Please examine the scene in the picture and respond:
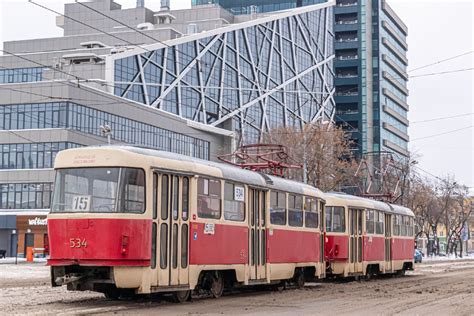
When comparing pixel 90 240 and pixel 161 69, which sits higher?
pixel 161 69

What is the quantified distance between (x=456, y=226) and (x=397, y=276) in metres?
62.1

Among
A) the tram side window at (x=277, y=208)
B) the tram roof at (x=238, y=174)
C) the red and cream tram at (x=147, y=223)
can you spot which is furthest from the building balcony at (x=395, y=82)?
the red and cream tram at (x=147, y=223)

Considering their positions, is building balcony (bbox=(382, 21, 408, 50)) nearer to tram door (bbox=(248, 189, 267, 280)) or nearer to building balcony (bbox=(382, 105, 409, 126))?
building balcony (bbox=(382, 105, 409, 126))

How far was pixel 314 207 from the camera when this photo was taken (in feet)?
80.0

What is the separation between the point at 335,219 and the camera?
2773 cm

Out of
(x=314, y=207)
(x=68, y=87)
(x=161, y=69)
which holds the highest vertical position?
(x=161, y=69)

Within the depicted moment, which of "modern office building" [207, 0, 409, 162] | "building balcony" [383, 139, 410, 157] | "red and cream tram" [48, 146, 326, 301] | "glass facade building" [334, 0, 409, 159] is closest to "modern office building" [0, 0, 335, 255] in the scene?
"glass facade building" [334, 0, 409, 159]

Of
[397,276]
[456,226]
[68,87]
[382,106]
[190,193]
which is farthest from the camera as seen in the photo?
[382,106]

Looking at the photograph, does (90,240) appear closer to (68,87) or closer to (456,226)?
(68,87)

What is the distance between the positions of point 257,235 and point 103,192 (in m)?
5.87

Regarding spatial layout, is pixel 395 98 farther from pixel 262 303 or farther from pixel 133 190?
pixel 133 190

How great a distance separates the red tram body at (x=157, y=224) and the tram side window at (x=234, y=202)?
1.0 inches

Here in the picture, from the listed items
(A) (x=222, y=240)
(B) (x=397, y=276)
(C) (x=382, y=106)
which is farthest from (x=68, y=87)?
(C) (x=382, y=106)

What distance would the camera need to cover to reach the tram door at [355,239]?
1124 inches
